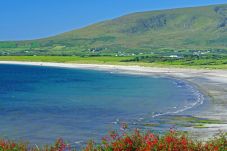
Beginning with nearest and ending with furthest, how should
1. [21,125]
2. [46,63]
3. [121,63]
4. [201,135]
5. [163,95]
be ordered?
[201,135] < [21,125] < [163,95] < [121,63] < [46,63]

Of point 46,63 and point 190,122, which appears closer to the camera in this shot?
point 190,122

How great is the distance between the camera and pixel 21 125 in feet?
139

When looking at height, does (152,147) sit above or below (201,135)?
above

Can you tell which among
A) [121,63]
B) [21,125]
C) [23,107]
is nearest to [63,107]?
Answer: [23,107]

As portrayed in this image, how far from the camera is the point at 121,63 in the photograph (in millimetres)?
167125

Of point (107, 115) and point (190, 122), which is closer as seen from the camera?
point (190, 122)

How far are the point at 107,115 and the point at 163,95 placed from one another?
25.2 metres

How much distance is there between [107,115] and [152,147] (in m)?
34.1

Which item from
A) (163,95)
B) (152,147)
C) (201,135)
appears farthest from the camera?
(163,95)

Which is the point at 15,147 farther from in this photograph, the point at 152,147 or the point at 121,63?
the point at 121,63

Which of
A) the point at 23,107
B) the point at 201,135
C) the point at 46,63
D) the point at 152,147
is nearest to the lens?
the point at 152,147

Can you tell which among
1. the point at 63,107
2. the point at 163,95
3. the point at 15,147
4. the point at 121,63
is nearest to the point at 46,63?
the point at 121,63

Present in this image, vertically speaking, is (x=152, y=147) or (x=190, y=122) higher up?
(x=152, y=147)

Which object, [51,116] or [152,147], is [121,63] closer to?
[51,116]
